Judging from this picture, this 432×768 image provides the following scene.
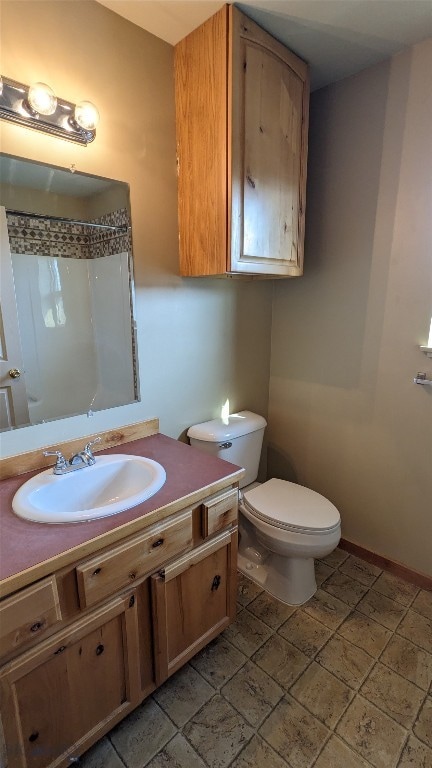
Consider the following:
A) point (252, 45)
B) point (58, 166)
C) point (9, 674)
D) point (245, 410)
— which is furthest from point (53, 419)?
point (252, 45)

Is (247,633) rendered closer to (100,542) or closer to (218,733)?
(218,733)

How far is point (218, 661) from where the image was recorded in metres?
1.43

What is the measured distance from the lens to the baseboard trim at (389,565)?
1792 millimetres

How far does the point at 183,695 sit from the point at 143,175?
6.40 ft

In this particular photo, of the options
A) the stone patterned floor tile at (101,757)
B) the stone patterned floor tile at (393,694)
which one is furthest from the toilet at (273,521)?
the stone patterned floor tile at (101,757)

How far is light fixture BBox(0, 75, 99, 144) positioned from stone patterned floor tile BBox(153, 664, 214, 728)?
1.96 m

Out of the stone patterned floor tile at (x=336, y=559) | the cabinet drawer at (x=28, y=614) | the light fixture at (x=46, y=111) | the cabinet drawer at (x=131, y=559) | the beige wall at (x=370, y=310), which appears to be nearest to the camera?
the cabinet drawer at (x=28, y=614)

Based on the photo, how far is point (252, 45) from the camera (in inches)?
51.6

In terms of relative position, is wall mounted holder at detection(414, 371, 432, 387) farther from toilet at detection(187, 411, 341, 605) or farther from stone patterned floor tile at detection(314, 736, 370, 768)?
stone patterned floor tile at detection(314, 736, 370, 768)

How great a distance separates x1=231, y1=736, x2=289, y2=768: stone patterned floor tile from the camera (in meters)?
1.11

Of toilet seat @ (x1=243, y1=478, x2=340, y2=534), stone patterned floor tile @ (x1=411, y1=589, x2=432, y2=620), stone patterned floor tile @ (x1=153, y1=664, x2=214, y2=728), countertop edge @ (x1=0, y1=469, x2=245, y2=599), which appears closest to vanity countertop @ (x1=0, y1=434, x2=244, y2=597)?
countertop edge @ (x1=0, y1=469, x2=245, y2=599)

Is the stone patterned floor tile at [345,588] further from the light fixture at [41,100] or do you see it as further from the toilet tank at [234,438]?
the light fixture at [41,100]

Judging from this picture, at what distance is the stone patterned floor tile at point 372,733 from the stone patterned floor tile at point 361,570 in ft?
2.09

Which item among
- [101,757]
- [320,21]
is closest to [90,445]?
[101,757]
